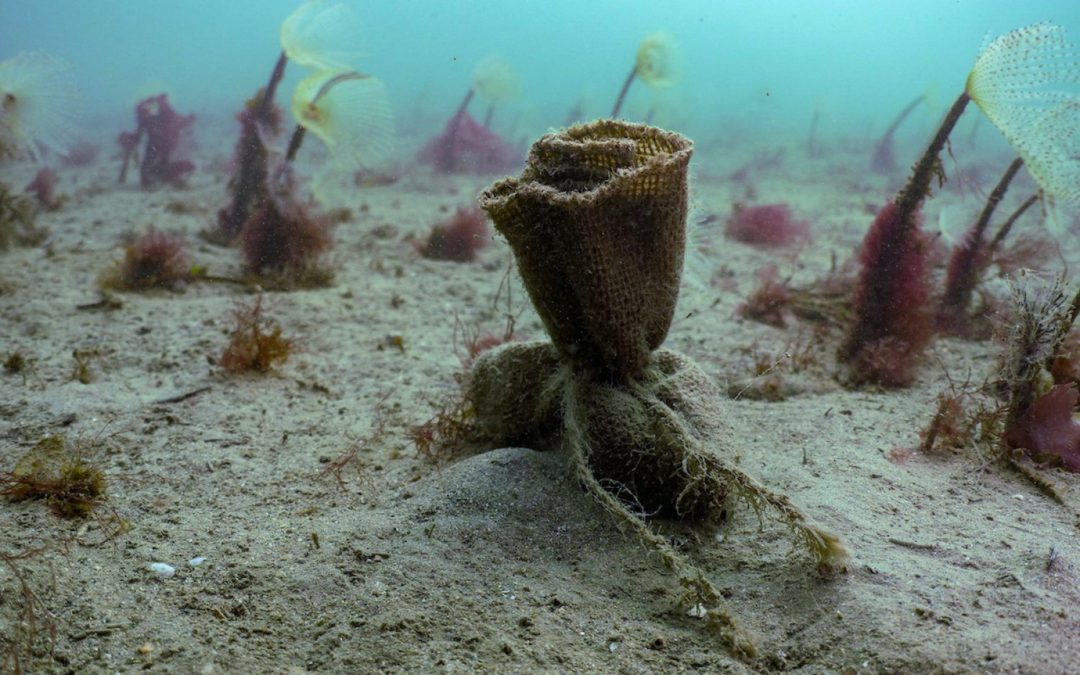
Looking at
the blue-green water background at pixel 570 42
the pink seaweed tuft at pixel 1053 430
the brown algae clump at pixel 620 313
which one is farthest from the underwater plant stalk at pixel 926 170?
the blue-green water background at pixel 570 42

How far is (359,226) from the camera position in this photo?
901 centimetres

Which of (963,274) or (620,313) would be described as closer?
(620,313)

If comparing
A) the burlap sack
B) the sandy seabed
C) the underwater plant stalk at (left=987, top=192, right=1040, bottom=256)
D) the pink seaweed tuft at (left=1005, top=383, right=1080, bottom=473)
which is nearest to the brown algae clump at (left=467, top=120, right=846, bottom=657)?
the burlap sack

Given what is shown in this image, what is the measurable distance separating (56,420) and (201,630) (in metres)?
2.16

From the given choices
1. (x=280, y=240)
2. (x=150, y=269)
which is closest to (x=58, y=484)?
(x=150, y=269)

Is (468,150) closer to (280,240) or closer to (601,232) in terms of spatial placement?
(280,240)

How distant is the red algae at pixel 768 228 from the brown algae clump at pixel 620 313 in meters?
6.53

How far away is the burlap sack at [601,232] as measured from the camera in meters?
2.43

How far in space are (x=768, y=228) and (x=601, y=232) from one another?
7.11m

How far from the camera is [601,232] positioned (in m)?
2.48

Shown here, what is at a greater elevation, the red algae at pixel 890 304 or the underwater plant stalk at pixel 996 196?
the underwater plant stalk at pixel 996 196

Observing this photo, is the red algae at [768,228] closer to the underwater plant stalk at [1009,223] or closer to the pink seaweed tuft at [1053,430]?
the underwater plant stalk at [1009,223]

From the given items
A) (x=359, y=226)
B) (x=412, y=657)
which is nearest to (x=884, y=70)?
(x=359, y=226)

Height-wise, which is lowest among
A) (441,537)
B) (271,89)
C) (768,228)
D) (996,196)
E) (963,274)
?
(441,537)
